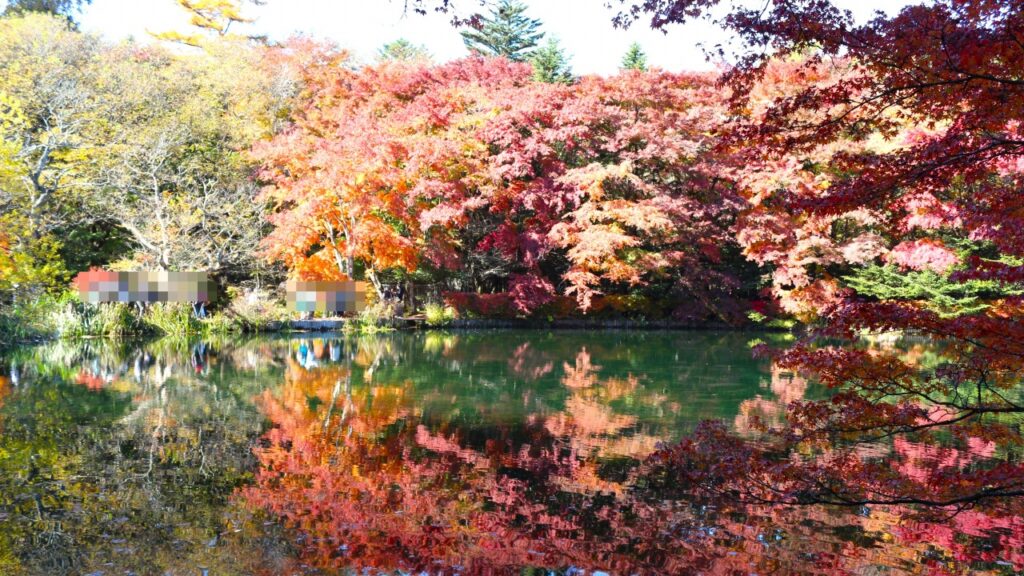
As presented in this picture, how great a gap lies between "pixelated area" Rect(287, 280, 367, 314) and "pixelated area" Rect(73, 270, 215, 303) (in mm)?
1754

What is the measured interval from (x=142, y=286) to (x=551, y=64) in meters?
15.3

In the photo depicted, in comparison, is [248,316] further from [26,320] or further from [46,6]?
[46,6]

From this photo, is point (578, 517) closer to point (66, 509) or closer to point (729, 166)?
point (66, 509)

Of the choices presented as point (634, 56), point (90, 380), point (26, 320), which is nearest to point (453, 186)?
point (26, 320)

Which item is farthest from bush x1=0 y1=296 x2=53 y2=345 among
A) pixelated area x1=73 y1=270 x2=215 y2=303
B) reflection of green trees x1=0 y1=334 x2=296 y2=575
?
reflection of green trees x1=0 y1=334 x2=296 y2=575

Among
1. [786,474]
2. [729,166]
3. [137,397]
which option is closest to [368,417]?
[137,397]

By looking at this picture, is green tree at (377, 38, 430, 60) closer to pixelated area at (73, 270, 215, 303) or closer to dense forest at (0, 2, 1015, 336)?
dense forest at (0, 2, 1015, 336)

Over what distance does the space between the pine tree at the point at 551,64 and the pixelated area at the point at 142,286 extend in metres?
11.5

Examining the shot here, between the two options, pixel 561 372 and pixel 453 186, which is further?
pixel 453 186

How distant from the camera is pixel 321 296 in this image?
15656 mm

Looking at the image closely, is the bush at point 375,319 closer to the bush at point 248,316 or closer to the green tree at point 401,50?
the bush at point 248,316

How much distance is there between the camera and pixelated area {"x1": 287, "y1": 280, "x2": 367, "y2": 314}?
15586 mm

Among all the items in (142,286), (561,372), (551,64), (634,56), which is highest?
(634,56)

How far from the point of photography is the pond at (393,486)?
3697 millimetres
